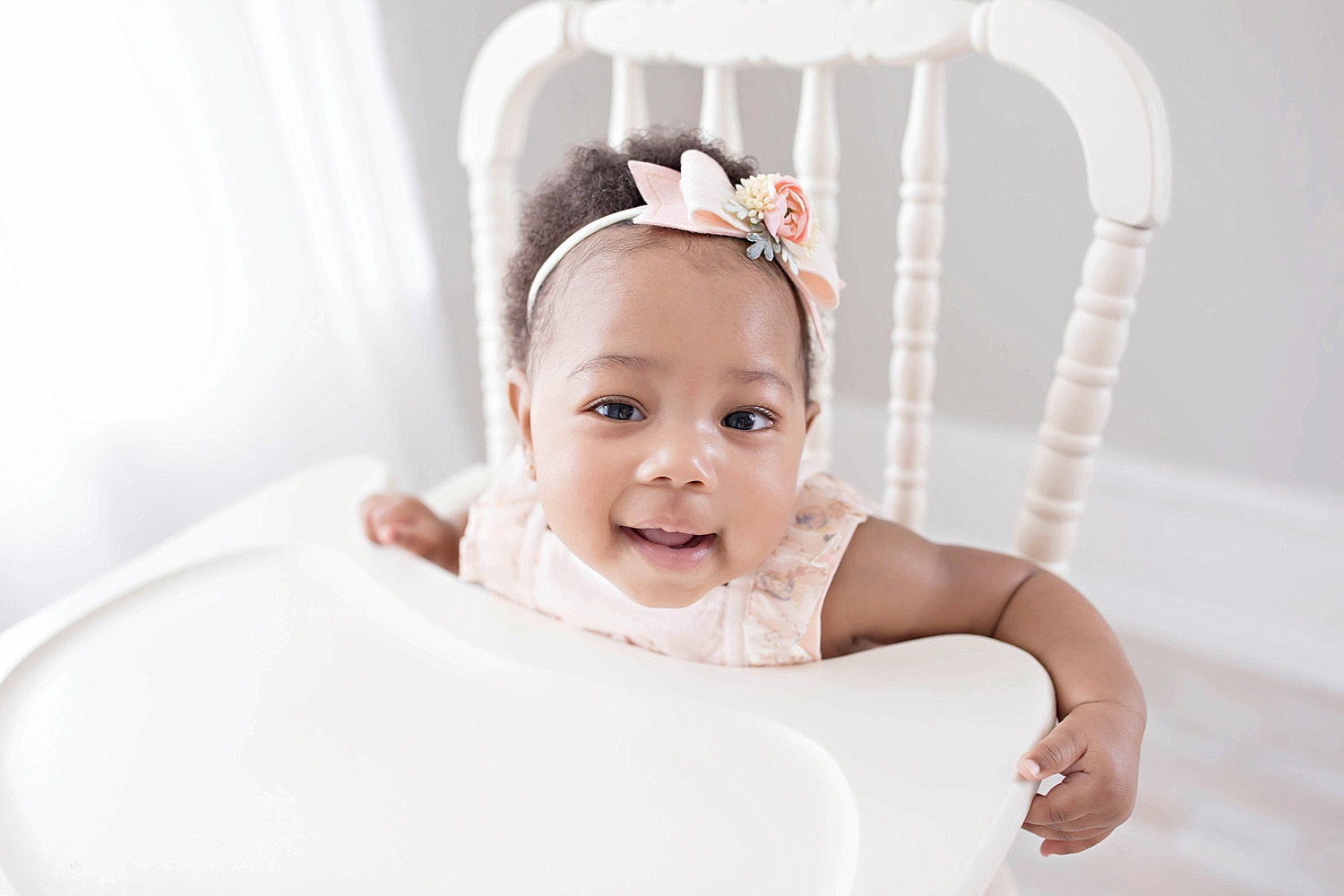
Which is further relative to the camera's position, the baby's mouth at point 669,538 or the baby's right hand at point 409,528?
the baby's right hand at point 409,528

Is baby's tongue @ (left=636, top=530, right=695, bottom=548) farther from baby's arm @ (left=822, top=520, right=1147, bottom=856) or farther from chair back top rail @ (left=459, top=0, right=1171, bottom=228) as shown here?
chair back top rail @ (left=459, top=0, right=1171, bottom=228)

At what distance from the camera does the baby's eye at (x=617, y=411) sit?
1.98 ft

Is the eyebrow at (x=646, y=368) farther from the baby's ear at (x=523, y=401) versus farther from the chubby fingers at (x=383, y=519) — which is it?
the chubby fingers at (x=383, y=519)

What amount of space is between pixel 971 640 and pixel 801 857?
20 centimetres

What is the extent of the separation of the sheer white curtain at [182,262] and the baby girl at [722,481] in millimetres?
628

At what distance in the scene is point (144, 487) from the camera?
3.94 feet

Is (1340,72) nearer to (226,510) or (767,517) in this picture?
Answer: (767,517)

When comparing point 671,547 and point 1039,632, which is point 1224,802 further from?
point 671,547

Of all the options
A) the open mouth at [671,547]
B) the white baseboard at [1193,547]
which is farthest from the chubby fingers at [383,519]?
the white baseboard at [1193,547]

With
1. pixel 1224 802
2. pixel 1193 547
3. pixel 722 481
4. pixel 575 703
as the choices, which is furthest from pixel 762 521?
pixel 1193 547

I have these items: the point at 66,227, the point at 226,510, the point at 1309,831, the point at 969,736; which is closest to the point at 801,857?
the point at 969,736

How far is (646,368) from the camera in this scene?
582mm

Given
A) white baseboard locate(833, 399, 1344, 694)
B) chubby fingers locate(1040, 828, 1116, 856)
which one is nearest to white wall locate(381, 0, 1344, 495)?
white baseboard locate(833, 399, 1344, 694)

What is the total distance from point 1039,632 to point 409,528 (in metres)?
0.45
